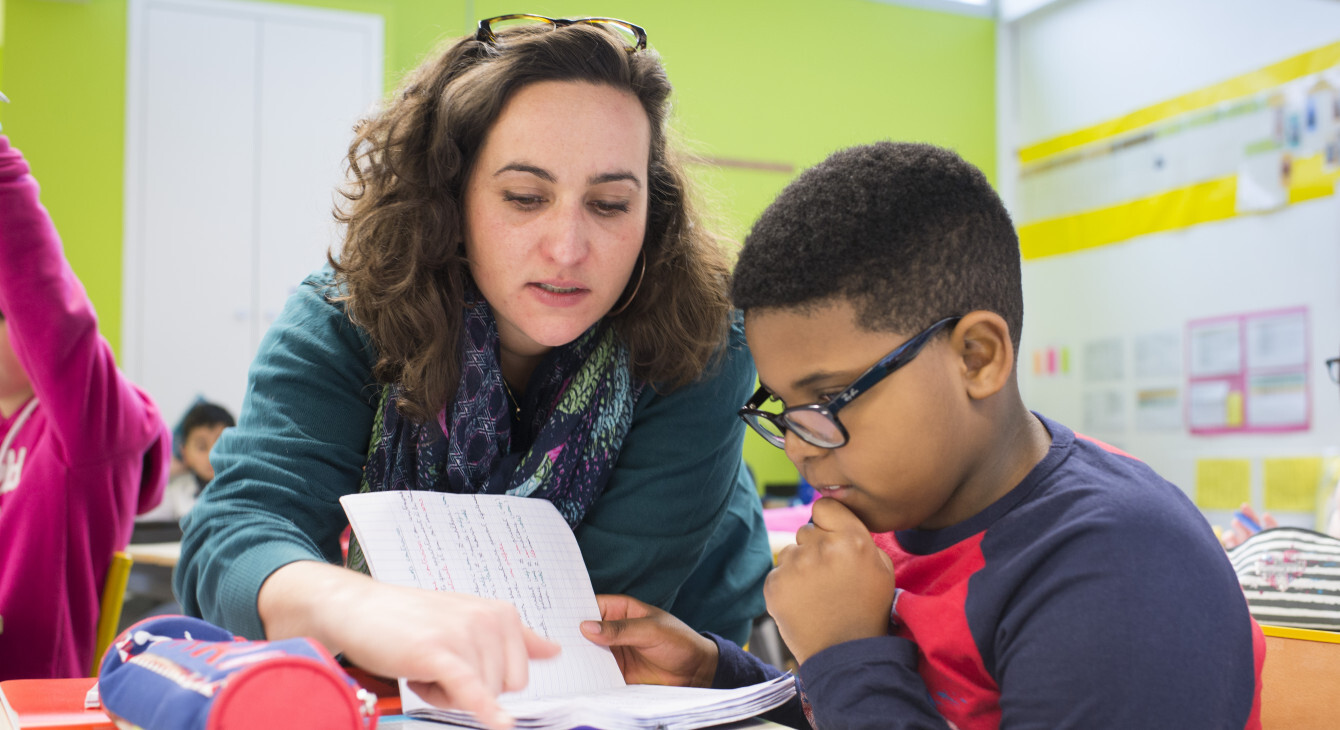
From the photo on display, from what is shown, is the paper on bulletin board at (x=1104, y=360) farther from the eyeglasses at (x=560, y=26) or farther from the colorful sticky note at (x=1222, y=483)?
the eyeglasses at (x=560, y=26)

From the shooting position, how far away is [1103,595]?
693 mm

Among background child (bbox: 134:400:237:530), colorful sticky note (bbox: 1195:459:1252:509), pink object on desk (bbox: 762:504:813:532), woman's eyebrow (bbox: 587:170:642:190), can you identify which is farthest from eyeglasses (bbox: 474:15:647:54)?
colorful sticky note (bbox: 1195:459:1252:509)

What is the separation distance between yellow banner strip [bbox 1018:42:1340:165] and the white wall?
4cm

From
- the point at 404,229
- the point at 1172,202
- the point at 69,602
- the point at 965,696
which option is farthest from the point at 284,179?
the point at 965,696

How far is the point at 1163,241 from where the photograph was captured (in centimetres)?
471

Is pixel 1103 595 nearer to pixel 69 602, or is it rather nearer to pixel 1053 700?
pixel 1053 700

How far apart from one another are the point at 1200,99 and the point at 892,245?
4364 millimetres

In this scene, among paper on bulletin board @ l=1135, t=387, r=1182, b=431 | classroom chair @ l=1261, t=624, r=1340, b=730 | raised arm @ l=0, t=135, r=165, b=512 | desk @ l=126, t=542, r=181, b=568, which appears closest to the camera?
classroom chair @ l=1261, t=624, r=1340, b=730

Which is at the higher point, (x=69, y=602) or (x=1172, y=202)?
(x=1172, y=202)

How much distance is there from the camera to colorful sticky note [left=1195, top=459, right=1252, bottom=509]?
427cm

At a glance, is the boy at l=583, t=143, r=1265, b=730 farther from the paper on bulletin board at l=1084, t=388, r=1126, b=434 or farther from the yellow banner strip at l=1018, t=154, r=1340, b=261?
the paper on bulletin board at l=1084, t=388, r=1126, b=434

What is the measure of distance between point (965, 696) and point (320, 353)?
0.70 m

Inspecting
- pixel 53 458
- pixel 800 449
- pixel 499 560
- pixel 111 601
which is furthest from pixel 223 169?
pixel 800 449

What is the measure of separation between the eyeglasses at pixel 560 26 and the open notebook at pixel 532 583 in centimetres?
51
